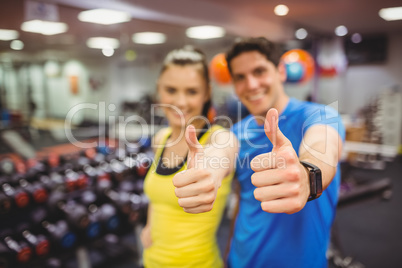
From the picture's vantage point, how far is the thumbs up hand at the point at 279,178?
0.56 meters

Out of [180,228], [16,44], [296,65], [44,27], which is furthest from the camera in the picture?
[16,44]

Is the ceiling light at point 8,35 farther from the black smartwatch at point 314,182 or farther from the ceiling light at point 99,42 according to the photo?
the black smartwatch at point 314,182

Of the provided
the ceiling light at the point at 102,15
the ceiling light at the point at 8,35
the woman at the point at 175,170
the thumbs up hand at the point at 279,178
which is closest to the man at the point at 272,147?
the woman at the point at 175,170

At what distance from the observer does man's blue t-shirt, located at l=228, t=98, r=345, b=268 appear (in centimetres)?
93

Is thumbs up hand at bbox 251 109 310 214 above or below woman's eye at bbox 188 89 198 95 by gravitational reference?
below

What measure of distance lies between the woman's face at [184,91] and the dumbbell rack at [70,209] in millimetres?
915

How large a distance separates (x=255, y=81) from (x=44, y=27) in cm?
383

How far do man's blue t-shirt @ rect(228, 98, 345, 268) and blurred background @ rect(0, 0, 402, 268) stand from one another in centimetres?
13

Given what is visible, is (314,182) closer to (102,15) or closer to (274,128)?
(274,128)

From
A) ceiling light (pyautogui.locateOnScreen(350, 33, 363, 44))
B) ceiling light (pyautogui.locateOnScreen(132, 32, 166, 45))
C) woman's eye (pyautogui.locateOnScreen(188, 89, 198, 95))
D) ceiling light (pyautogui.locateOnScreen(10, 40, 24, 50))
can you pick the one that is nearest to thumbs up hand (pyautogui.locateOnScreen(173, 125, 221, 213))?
woman's eye (pyautogui.locateOnScreen(188, 89, 198, 95))

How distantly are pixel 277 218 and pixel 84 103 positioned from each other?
21.3 feet

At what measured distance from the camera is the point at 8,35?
3.64m

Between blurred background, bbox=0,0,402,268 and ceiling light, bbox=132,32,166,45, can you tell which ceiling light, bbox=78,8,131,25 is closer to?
blurred background, bbox=0,0,402,268

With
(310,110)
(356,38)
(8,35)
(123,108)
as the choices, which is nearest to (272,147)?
(310,110)
